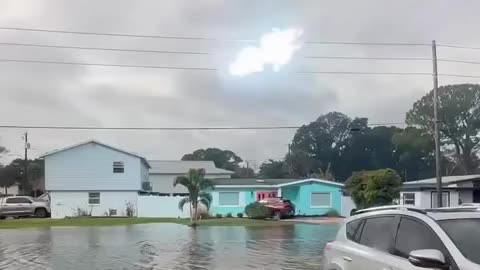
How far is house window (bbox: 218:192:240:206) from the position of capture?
51.4m

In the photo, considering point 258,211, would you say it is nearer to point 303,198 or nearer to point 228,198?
point 228,198

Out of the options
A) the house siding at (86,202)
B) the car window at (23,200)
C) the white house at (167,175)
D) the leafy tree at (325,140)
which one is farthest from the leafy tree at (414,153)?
the car window at (23,200)

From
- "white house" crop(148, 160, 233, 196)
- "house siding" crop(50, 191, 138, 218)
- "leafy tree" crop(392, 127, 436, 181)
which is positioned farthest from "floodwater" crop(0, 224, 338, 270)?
"leafy tree" crop(392, 127, 436, 181)

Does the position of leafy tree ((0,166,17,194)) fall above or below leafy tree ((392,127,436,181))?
below

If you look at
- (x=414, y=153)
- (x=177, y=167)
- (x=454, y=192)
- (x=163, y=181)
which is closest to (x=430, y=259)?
(x=454, y=192)

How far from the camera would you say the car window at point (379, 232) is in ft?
22.5

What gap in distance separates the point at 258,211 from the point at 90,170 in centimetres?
1557

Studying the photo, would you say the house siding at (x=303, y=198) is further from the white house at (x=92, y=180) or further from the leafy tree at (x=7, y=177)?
the leafy tree at (x=7, y=177)

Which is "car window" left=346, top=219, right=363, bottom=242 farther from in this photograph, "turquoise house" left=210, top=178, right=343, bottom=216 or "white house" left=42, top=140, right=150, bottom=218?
"white house" left=42, top=140, right=150, bottom=218

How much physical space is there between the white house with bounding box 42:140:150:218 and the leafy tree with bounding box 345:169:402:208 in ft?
67.1

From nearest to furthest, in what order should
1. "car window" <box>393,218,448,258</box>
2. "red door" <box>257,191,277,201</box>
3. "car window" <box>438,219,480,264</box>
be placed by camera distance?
"car window" <box>438,219,480,264</box>, "car window" <box>393,218,448,258</box>, "red door" <box>257,191,277,201</box>

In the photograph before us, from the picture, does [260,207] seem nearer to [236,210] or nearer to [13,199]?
[236,210]

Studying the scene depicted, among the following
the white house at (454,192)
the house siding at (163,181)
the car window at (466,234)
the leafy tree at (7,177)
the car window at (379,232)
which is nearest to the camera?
the car window at (466,234)

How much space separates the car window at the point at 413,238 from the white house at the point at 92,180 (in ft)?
152
